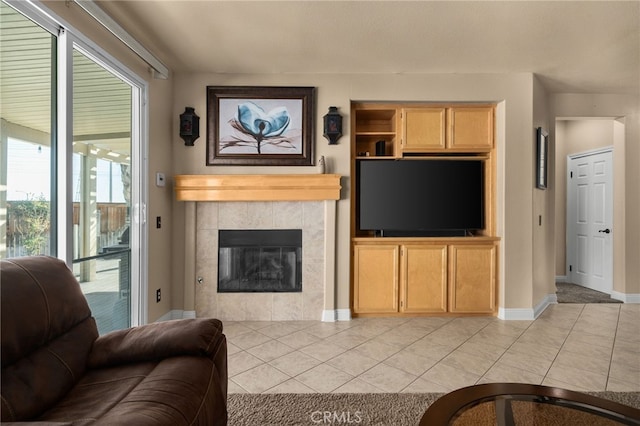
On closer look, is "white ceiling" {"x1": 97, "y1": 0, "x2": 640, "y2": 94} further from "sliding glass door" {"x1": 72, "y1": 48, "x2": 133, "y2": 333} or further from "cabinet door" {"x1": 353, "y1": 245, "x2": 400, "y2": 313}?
"cabinet door" {"x1": 353, "y1": 245, "x2": 400, "y2": 313}

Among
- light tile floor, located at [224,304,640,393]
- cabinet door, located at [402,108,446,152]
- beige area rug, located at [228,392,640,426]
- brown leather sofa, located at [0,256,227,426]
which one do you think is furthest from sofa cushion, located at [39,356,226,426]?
cabinet door, located at [402,108,446,152]

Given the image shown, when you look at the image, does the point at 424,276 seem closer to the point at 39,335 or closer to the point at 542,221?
the point at 542,221

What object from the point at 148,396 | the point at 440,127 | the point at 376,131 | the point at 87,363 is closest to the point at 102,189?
the point at 87,363

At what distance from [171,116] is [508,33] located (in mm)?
3226

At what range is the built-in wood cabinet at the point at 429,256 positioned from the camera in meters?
3.41

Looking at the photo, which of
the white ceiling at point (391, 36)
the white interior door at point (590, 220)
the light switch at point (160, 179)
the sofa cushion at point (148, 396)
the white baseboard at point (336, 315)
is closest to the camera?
the sofa cushion at point (148, 396)

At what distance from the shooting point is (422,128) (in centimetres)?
347

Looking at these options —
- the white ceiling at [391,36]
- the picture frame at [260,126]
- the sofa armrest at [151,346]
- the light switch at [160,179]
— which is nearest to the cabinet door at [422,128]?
the white ceiling at [391,36]

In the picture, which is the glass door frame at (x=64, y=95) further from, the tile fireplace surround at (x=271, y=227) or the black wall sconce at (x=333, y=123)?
the black wall sconce at (x=333, y=123)

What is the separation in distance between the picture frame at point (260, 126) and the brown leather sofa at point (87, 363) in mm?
2101

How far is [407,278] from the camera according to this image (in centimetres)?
341

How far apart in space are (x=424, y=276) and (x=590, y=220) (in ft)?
10.9

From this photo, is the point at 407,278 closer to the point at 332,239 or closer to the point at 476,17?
the point at 332,239

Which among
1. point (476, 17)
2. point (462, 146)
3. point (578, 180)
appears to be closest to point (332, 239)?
point (462, 146)
